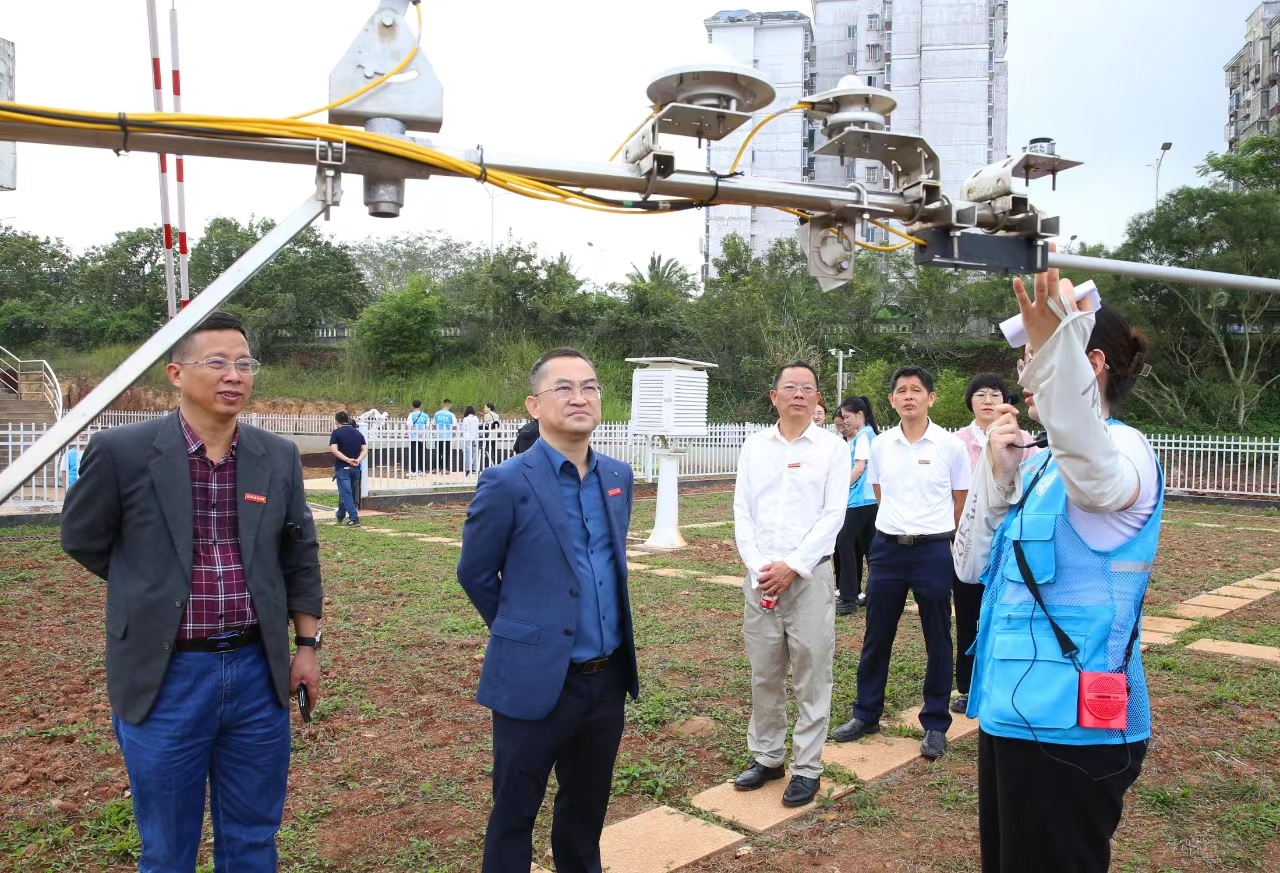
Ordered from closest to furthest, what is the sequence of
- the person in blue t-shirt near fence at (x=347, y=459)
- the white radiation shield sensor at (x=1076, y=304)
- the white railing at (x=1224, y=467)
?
the white radiation shield sensor at (x=1076, y=304) → the person in blue t-shirt near fence at (x=347, y=459) → the white railing at (x=1224, y=467)

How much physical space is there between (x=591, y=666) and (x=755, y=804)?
150 centimetres

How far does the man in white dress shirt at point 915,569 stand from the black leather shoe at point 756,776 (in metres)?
0.67

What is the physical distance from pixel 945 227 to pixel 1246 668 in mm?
4898

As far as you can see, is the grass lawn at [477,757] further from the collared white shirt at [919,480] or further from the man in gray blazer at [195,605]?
the collared white shirt at [919,480]

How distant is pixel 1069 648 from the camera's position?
6.81ft

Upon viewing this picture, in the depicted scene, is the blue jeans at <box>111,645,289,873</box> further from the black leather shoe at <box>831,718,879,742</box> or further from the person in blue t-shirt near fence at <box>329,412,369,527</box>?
the person in blue t-shirt near fence at <box>329,412,369,527</box>

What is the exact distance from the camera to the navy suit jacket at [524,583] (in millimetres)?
2658

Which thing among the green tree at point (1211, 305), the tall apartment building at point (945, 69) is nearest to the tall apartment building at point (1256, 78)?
the tall apartment building at point (945, 69)

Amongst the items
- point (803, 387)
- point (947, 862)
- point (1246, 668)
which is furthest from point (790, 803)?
point (1246, 668)

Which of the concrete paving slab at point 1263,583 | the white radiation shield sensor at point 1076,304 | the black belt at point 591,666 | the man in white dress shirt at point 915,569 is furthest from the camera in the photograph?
the concrete paving slab at point 1263,583

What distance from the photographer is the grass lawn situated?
3.43 m

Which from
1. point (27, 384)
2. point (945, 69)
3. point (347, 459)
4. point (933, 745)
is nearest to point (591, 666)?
point (933, 745)

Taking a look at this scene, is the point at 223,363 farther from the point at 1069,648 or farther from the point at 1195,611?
the point at 1195,611

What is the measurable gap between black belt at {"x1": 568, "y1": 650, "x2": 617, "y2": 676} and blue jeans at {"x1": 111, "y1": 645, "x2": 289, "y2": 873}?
866 millimetres
